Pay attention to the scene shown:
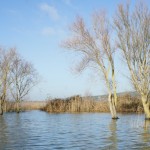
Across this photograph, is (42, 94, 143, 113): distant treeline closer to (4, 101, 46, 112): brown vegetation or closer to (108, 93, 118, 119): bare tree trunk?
(4, 101, 46, 112): brown vegetation

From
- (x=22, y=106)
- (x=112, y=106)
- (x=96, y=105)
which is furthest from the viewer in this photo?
(x=22, y=106)

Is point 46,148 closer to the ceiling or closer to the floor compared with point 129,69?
closer to the floor

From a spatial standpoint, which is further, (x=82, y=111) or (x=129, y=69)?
(x=82, y=111)

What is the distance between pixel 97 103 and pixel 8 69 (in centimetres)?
1492

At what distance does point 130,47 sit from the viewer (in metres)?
32.4

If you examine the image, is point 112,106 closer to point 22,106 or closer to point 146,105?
point 146,105

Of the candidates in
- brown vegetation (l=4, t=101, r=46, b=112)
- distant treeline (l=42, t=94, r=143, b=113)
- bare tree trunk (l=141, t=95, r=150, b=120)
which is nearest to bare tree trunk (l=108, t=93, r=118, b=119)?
bare tree trunk (l=141, t=95, r=150, b=120)

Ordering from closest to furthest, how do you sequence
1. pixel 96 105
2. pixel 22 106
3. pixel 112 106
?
1. pixel 112 106
2. pixel 96 105
3. pixel 22 106

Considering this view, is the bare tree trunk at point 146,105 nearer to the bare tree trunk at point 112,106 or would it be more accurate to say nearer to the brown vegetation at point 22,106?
the bare tree trunk at point 112,106

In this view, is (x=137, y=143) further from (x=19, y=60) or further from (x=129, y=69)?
(x=19, y=60)

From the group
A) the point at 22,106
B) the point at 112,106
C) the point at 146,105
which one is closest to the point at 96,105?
the point at 112,106

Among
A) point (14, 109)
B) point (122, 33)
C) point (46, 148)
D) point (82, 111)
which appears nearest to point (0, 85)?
point (14, 109)

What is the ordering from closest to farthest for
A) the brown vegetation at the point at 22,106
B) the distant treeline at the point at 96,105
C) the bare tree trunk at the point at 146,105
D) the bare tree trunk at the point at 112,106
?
the bare tree trunk at the point at 146,105
the bare tree trunk at the point at 112,106
the distant treeline at the point at 96,105
the brown vegetation at the point at 22,106

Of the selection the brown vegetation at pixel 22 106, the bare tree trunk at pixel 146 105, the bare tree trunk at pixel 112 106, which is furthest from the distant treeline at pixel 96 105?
the bare tree trunk at pixel 146 105
